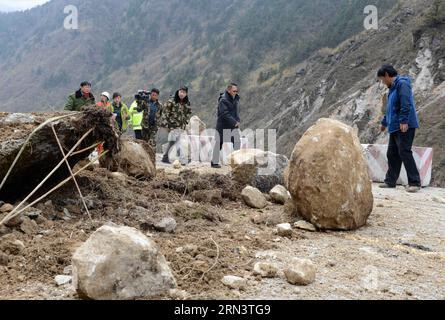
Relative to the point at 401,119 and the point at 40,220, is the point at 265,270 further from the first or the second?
the point at 401,119

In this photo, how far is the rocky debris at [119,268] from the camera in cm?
293

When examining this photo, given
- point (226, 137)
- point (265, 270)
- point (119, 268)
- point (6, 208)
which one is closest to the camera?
point (119, 268)

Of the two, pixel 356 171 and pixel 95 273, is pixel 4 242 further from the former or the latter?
pixel 356 171

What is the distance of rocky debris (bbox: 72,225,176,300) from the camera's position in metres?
2.93

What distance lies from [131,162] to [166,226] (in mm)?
2706

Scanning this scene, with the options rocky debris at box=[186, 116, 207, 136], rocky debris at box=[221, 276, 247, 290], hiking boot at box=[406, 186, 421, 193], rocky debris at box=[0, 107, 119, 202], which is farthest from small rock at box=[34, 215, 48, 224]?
rocky debris at box=[186, 116, 207, 136]

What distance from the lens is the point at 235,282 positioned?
330 centimetres

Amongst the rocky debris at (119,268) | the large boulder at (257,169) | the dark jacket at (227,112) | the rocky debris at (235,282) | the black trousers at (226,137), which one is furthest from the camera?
the black trousers at (226,137)

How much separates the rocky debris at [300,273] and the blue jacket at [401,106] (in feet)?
14.2

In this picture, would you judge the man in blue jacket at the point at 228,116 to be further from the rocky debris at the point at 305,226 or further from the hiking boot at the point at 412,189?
the rocky debris at the point at 305,226

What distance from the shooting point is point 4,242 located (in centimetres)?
388

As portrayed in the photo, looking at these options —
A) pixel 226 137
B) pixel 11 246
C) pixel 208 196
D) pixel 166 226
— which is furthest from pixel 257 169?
pixel 11 246

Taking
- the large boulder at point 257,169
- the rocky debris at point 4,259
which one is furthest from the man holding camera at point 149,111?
the rocky debris at point 4,259

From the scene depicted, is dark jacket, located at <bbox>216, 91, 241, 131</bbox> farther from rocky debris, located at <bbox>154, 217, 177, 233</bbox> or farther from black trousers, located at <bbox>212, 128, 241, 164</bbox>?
rocky debris, located at <bbox>154, 217, 177, 233</bbox>
